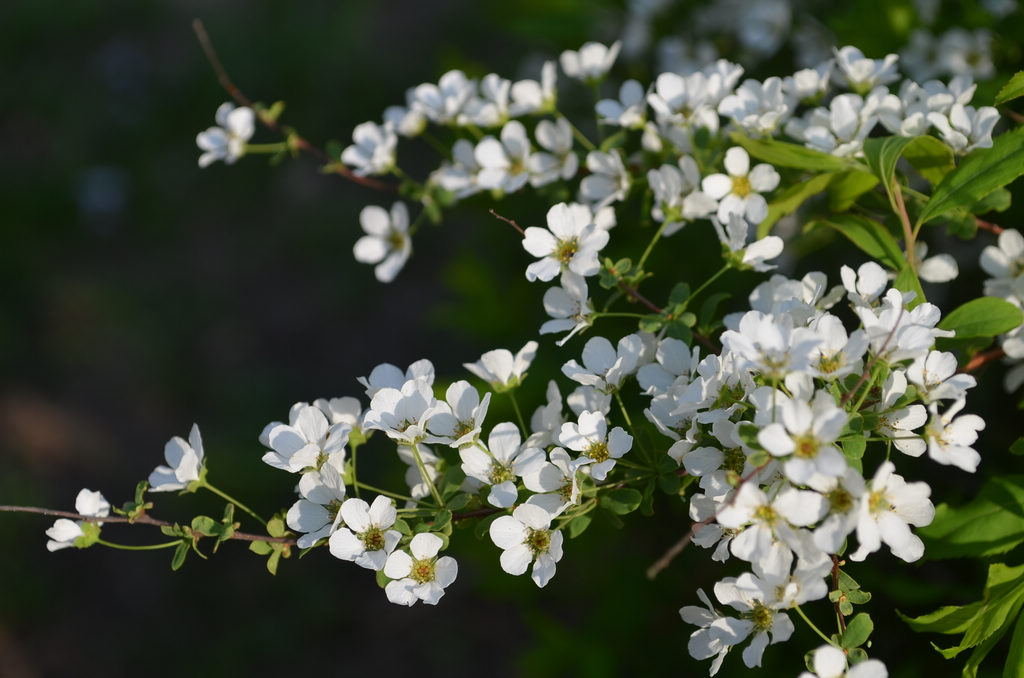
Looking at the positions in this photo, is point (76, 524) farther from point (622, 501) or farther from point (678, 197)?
point (678, 197)

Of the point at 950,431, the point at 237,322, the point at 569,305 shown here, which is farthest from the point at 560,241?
the point at 237,322

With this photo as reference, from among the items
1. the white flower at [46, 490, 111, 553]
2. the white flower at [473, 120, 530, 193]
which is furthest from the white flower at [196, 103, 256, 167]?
the white flower at [46, 490, 111, 553]

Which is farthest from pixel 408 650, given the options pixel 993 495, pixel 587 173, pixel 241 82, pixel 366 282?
pixel 241 82

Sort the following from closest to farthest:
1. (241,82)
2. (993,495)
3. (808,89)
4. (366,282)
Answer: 1. (993,495)
2. (808,89)
3. (366,282)
4. (241,82)

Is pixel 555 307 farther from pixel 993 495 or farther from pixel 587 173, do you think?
pixel 993 495

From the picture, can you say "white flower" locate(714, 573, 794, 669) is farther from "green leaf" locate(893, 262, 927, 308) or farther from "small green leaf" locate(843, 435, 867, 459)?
"green leaf" locate(893, 262, 927, 308)

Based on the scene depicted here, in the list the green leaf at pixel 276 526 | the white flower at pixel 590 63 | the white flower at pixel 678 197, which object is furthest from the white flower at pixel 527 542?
the white flower at pixel 590 63
